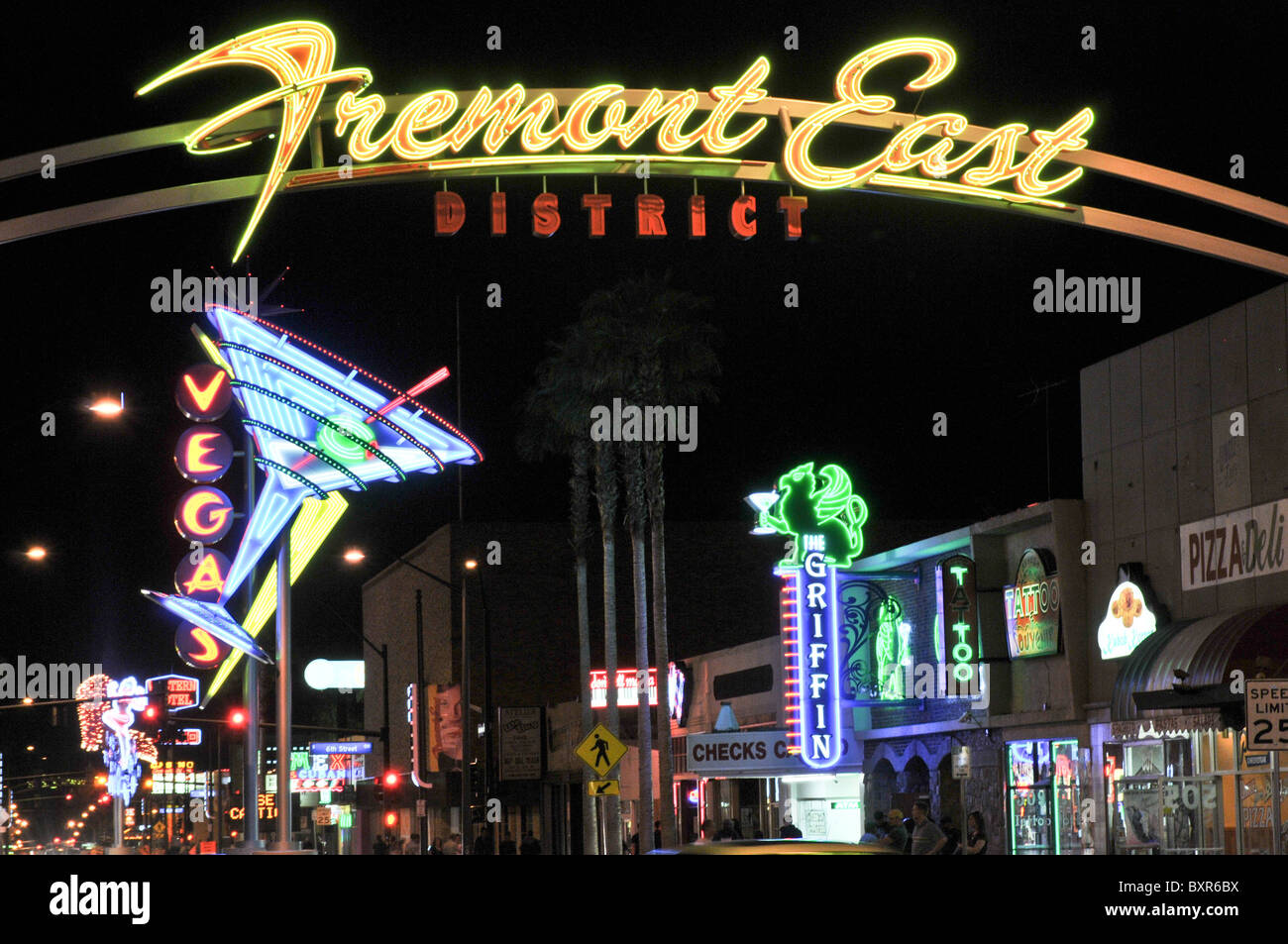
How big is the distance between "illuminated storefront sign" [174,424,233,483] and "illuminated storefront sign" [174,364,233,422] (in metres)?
0.31

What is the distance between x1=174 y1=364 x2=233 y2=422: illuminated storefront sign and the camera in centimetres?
2598

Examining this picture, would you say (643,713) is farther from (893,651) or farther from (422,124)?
(422,124)

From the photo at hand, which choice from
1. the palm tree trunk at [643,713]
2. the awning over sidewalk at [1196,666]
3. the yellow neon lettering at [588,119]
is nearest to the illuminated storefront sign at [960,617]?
the awning over sidewalk at [1196,666]

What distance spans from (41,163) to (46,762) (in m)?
137

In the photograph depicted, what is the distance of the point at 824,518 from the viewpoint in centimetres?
3497

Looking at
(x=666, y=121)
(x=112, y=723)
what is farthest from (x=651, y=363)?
(x=112, y=723)

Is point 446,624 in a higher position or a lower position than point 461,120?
lower

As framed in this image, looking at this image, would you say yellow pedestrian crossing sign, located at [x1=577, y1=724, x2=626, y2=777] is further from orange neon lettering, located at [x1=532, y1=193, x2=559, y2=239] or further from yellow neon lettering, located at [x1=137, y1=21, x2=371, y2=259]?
yellow neon lettering, located at [x1=137, y1=21, x2=371, y2=259]

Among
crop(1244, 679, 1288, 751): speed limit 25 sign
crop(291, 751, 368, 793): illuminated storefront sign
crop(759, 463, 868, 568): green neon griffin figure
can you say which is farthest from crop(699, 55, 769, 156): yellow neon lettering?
crop(291, 751, 368, 793): illuminated storefront sign

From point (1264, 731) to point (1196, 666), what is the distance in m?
6.32

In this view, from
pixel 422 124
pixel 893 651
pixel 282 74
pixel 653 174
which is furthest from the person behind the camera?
pixel 893 651
